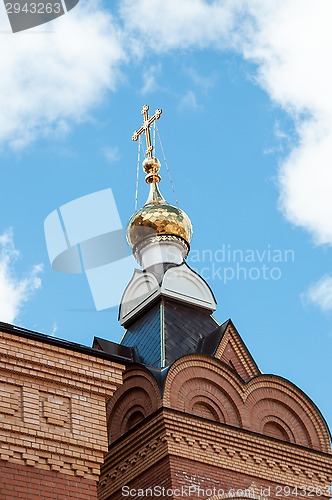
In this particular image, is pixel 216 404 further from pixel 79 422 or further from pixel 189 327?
pixel 79 422

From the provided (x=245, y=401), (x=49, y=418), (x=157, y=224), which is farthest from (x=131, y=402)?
(x=49, y=418)

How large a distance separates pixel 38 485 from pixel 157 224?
9.07 m

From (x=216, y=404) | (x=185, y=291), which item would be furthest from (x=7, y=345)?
(x=185, y=291)

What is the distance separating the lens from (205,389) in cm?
1602

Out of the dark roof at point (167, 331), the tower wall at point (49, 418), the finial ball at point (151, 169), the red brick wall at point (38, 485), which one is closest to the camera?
the red brick wall at point (38, 485)

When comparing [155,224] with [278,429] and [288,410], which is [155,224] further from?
[278,429]

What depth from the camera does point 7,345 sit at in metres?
11.1

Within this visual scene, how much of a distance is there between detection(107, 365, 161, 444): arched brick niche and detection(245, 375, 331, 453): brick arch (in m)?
1.69

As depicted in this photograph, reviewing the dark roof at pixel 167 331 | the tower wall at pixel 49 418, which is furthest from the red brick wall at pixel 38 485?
the dark roof at pixel 167 331

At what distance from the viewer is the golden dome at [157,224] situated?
19.2 m

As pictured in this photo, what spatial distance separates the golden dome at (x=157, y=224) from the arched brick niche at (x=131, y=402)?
12.3 feet

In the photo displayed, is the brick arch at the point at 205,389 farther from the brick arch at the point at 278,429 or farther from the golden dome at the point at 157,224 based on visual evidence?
the golden dome at the point at 157,224

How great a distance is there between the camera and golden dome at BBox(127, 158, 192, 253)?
19.2m

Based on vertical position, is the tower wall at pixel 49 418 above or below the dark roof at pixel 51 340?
below
